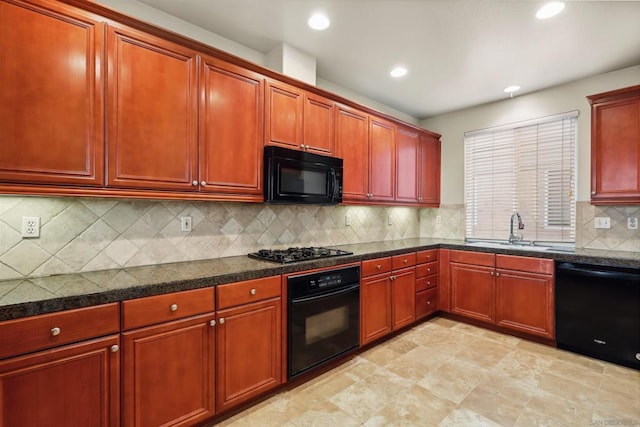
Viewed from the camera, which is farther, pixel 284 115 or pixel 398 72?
pixel 398 72

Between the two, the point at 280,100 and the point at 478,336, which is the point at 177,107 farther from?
the point at 478,336

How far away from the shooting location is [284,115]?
250 centimetres

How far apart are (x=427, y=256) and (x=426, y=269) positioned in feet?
0.50

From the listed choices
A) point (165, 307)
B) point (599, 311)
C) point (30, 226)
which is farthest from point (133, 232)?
point (599, 311)

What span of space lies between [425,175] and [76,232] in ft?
12.3

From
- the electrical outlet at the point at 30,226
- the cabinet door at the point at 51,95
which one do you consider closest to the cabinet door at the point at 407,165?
the cabinet door at the point at 51,95

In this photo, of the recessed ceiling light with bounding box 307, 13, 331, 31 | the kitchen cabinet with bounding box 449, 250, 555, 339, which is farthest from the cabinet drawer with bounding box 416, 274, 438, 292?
the recessed ceiling light with bounding box 307, 13, 331, 31

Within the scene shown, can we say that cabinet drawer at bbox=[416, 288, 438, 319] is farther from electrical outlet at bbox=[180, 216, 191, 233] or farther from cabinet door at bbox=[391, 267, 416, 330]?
electrical outlet at bbox=[180, 216, 191, 233]

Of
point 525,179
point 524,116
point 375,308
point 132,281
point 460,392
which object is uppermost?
point 524,116

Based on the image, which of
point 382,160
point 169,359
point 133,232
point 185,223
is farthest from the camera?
point 382,160

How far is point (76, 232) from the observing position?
1844 millimetres

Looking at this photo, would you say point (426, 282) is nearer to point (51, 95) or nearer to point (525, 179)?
point (525, 179)

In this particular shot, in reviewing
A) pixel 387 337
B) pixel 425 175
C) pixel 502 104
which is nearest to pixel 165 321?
pixel 387 337

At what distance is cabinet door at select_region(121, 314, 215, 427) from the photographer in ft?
4.98
